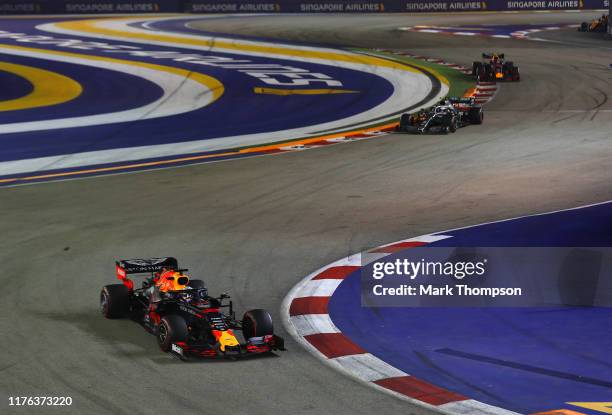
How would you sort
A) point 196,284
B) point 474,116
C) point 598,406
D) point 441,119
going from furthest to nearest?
point 474,116 → point 441,119 → point 196,284 → point 598,406

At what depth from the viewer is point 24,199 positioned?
1703 centimetres

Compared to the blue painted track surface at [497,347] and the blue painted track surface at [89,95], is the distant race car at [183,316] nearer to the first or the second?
the blue painted track surface at [497,347]

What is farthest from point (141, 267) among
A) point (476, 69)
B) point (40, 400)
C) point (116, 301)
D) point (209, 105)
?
point (476, 69)

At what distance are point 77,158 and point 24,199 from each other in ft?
14.2

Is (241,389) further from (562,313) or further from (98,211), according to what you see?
(98,211)

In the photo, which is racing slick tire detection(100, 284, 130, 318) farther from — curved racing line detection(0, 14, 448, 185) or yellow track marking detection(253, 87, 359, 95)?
yellow track marking detection(253, 87, 359, 95)

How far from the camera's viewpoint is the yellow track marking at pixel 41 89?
28.7m

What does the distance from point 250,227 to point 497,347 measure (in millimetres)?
5977

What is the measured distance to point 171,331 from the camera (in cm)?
912

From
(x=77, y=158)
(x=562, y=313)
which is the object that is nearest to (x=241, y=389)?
(x=562, y=313)

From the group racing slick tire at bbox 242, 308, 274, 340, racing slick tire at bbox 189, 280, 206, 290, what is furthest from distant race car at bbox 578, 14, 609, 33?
racing slick tire at bbox 242, 308, 274, 340

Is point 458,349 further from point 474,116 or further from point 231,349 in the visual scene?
point 474,116

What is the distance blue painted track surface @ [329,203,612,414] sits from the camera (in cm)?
829

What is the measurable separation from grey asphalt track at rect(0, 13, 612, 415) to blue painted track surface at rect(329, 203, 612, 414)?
703mm
